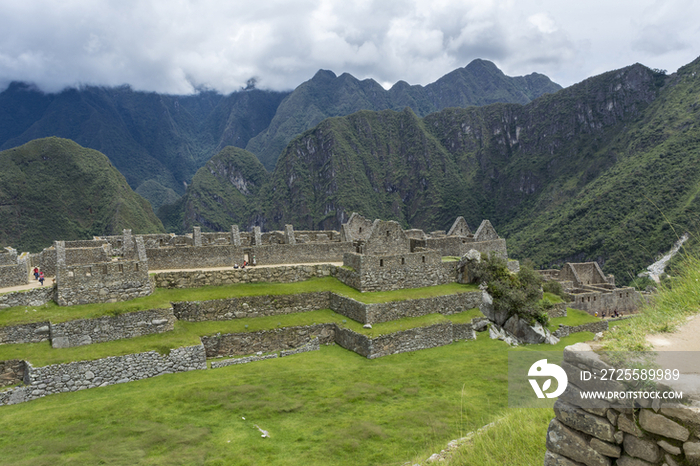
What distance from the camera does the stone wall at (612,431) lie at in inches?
117

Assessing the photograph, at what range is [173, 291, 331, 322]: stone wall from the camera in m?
15.3

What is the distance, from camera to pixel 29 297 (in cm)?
1369

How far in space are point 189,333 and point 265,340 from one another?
8.81 feet

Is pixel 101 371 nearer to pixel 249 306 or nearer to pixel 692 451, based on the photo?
pixel 249 306

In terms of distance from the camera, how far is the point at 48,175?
120 metres

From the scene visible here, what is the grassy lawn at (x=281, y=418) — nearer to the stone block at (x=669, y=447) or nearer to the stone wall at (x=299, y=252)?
the stone block at (x=669, y=447)

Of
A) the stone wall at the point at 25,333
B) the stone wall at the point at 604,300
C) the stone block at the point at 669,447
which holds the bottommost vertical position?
the stone wall at the point at 604,300

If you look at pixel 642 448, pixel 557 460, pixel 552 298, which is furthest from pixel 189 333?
pixel 552 298

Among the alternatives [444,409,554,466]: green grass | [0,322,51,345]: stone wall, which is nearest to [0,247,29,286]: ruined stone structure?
[0,322,51,345]: stone wall

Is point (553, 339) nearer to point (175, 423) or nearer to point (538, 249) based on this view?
point (175, 423)

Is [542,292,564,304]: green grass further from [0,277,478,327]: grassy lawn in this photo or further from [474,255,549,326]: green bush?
[0,277,478,327]: grassy lawn

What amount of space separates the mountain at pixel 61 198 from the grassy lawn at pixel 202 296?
10121cm

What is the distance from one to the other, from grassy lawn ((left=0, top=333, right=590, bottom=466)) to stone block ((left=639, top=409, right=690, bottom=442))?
235 cm

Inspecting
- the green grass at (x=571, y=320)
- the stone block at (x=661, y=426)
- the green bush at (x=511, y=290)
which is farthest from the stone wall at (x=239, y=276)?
the stone block at (x=661, y=426)
